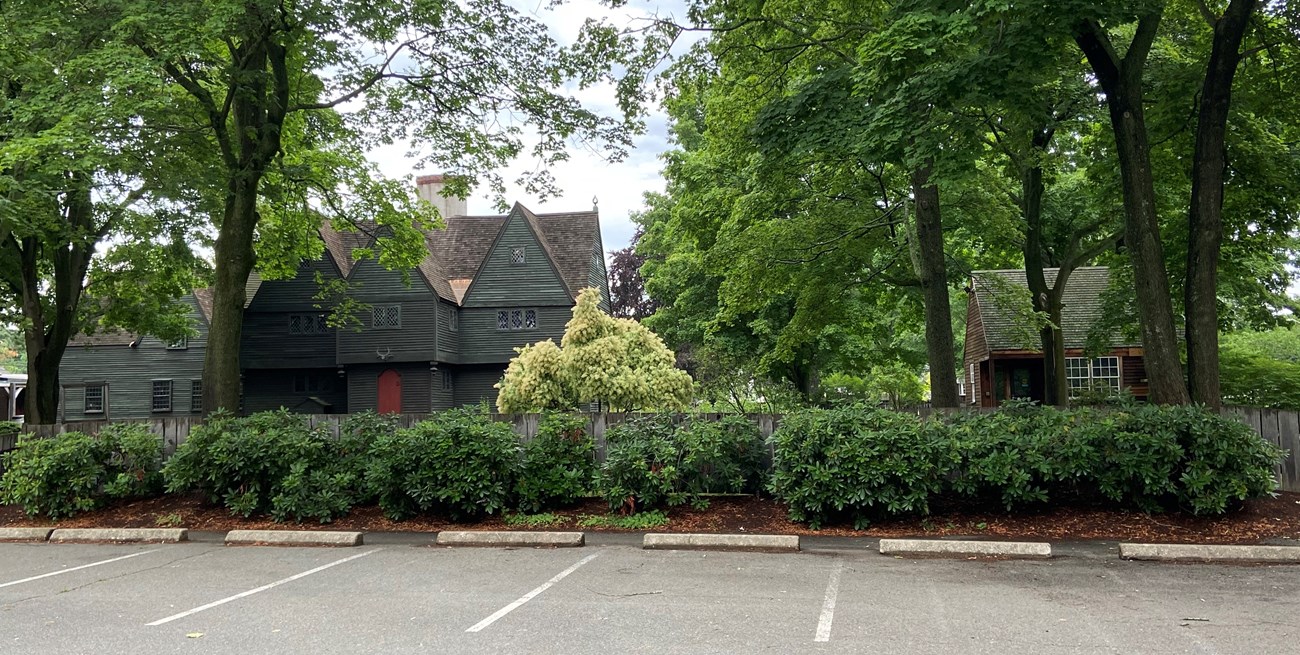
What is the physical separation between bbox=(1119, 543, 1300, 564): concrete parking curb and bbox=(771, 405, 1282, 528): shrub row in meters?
1.11

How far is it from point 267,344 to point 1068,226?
31.2 meters

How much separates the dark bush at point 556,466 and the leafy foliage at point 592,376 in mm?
8833

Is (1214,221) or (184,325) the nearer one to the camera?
(1214,221)

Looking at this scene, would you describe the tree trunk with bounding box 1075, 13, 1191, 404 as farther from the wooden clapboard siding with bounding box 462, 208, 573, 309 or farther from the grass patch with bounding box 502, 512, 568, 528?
the wooden clapboard siding with bounding box 462, 208, 573, 309

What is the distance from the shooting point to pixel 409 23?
15.2m

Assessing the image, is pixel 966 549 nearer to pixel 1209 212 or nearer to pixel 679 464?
pixel 679 464

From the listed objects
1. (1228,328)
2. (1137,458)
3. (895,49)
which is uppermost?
(895,49)

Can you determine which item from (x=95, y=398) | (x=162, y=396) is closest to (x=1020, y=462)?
(x=162, y=396)

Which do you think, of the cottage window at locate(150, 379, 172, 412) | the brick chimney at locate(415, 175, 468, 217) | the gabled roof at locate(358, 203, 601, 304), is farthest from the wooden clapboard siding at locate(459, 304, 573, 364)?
the cottage window at locate(150, 379, 172, 412)

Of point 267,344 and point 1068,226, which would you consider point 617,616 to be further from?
point 267,344

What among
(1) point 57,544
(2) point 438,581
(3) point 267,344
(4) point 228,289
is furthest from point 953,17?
(3) point 267,344

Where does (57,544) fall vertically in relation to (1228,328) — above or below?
below

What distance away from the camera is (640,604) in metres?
7.24

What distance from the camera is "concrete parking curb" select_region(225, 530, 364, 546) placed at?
10859 millimetres
